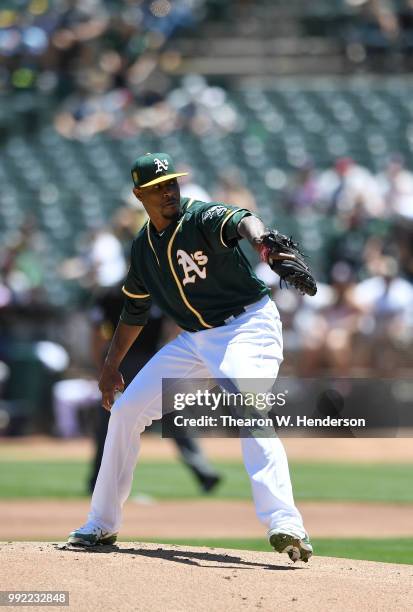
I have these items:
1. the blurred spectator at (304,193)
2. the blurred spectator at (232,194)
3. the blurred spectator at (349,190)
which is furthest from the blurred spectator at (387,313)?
the blurred spectator at (304,193)

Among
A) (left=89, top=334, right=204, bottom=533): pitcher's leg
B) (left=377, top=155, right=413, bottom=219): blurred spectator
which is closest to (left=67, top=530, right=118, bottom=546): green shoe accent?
(left=89, top=334, right=204, bottom=533): pitcher's leg

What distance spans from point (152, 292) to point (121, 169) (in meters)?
12.7

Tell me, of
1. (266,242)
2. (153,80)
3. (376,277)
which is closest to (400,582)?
(266,242)

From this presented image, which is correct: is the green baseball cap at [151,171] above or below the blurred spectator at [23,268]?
below

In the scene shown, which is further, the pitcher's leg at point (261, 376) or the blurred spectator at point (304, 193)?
the blurred spectator at point (304, 193)

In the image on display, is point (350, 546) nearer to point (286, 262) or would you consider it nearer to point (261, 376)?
point (261, 376)

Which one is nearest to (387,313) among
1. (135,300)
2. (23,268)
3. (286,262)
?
(23,268)

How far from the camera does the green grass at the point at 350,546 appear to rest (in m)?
6.87

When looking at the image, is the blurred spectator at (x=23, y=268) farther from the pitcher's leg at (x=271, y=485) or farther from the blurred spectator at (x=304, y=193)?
the pitcher's leg at (x=271, y=485)

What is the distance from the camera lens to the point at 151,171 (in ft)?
18.7

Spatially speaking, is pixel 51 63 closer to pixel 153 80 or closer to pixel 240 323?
pixel 153 80

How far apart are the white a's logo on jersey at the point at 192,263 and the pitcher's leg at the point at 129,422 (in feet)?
1.27

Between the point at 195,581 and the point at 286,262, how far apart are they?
4.59 feet

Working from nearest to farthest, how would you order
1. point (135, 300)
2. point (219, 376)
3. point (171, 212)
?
1. point (219, 376)
2. point (171, 212)
3. point (135, 300)
